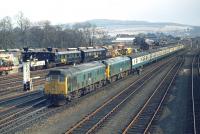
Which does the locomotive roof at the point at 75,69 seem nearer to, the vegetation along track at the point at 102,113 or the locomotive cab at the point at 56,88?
the locomotive cab at the point at 56,88

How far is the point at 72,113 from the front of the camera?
28.2 meters

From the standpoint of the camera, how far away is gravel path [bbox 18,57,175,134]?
23.5m

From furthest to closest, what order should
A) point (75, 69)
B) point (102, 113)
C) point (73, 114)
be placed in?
point (75, 69) < point (102, 113) < point (73, 114)

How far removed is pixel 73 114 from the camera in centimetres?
2784

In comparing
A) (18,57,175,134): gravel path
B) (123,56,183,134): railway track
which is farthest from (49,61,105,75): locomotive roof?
(123,56,183,134): railway track

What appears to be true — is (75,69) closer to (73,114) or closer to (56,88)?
(56,88)

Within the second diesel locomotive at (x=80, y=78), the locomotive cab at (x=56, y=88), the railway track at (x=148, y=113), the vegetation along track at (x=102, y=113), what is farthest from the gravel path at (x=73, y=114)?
the railway track at (x=148, y=113)

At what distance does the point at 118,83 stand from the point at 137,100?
40.5ft

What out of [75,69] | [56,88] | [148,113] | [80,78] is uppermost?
[75,69]

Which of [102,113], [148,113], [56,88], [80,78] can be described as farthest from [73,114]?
[80,78]

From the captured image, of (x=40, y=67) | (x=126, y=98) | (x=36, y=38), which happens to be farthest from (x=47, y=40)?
(x=126, y=98)

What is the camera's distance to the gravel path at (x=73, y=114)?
23.5 metres

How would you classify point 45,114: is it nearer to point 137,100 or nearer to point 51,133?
point 51,133

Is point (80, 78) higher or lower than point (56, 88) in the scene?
higher
